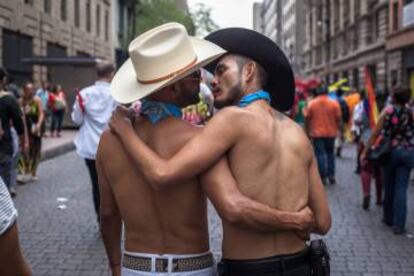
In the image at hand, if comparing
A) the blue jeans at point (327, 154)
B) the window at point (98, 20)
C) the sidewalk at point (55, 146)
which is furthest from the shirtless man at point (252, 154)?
the window at point (98, 20)

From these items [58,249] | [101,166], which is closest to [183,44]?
[101,166]

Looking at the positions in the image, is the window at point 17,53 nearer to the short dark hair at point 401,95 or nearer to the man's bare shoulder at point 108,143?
the short dark hair at point 401,95

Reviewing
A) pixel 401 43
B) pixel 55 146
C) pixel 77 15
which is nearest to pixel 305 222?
pixel 55 146

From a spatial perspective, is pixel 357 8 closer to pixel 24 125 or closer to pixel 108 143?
pixel 24 125

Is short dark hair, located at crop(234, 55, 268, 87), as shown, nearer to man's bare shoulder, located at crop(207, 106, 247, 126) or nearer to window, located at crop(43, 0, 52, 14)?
man's bare shoulder, located at crop(207, 106, 247, 126)

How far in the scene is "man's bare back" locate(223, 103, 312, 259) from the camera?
243 cm

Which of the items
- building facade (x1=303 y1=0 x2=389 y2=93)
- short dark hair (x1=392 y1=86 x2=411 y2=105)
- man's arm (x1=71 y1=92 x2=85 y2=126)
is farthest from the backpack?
man's arm (x1=71 y1=92 x2=85 y2=126)

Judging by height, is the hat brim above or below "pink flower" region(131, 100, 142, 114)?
above

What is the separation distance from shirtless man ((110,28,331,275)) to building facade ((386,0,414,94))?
25.4m

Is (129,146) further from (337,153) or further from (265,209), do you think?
(337,153)

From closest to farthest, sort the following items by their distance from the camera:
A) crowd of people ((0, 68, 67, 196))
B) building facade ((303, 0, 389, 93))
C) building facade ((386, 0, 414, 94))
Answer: crowd of people ((0, 68, 67, 196))
building facade ((386, 0, 414, 94))
building facade ((303, 0, 389, 93))

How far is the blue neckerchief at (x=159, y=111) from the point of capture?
257 cm

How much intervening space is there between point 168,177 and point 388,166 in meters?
5.60

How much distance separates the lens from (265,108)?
2.57 meters
